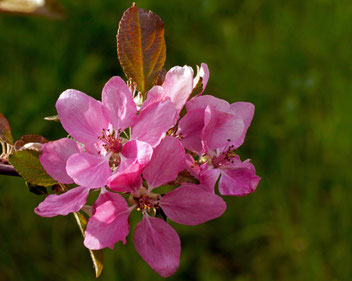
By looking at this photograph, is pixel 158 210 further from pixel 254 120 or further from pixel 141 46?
pixel 254 120

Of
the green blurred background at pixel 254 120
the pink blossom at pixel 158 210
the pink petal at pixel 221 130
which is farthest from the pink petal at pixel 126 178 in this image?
the green blurred background at pixel 254 120

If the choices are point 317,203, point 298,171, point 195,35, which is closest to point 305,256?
point 317,203

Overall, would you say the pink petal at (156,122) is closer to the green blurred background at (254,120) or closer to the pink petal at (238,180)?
the pink petal at (238,180)

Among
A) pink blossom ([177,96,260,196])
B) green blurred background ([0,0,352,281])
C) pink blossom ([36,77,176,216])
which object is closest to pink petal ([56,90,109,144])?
pink blossom ([36,77,176,216])

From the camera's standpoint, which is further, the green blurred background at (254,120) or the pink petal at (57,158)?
the green blurred background at (254,120)

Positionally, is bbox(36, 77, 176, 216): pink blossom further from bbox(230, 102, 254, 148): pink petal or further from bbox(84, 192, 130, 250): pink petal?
bbox(230, 102, 254, 148): pink petal

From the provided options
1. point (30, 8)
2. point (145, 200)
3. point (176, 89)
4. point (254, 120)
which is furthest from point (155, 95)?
point (254, 120)
